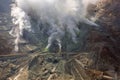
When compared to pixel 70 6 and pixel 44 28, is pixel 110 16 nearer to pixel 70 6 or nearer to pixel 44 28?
pixel 70 6

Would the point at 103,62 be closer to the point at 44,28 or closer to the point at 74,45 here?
the point at 74,45

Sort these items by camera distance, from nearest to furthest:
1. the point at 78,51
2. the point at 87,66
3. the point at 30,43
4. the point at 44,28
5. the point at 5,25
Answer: the point at 87,66 < the point at 78,51 < the point at 30,43 < the point at 44,28 < the point at 5,25

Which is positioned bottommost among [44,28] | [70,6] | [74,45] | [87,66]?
[87,66]

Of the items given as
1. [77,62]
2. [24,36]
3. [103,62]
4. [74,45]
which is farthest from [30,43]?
[103,62]

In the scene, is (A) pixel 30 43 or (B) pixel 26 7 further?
(B) pixel 26 7

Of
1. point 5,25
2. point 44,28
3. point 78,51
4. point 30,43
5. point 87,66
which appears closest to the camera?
point 87,66

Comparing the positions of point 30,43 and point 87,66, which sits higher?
point 30,43
